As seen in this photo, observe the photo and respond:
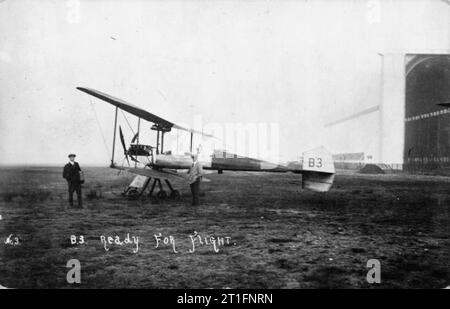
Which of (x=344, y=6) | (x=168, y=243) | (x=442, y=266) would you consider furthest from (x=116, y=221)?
(x=344, y=6)

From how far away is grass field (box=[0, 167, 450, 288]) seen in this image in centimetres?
423

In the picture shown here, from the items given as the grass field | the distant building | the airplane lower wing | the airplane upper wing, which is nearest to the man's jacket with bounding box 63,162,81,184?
the grass field

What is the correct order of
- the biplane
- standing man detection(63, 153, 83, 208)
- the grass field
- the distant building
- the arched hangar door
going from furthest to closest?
1. the arched hangar door
2. the biplane
3. standing man detection(63, 153, 83, 208)
4. the distant building
5. the grass field

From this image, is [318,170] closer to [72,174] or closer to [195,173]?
[195,173]

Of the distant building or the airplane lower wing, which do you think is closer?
the distant building

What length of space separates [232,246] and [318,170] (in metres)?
4.80

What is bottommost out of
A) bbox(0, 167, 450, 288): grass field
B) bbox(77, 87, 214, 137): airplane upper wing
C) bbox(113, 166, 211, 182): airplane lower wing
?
bbox(0, 167, 450, 288): grass field

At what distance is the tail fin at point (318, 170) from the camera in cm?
909

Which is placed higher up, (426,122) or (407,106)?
(407,106)

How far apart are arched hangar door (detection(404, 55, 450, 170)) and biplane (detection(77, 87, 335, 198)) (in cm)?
1339

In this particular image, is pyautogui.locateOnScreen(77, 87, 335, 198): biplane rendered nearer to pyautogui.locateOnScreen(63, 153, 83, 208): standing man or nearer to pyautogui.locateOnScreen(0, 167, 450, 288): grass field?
pyautogui.locateOnScreen(0, 167, 450, 288): grass field

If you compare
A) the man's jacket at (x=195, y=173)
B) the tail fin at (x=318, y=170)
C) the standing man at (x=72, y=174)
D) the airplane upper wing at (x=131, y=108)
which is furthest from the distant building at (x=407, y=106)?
the standing man at (x=72, y=174)

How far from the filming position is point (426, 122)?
24.0 m

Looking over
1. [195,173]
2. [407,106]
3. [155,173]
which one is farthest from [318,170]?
[407,106]
